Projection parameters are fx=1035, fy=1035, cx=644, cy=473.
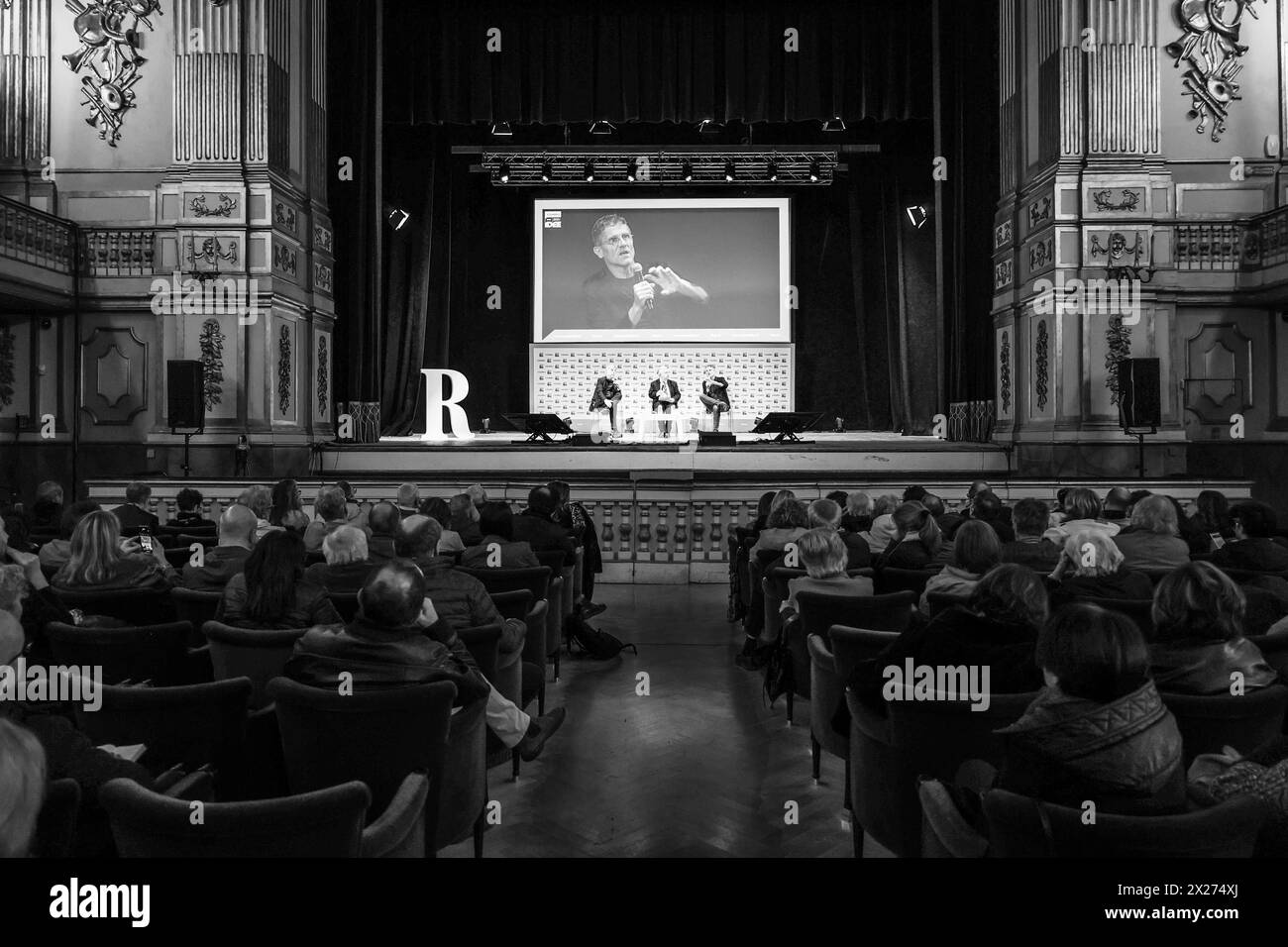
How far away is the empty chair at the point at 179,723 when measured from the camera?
228 cm

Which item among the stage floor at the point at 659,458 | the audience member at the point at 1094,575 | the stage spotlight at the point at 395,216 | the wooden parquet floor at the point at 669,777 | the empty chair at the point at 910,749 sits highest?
the stage spotlight at the point at 395,216

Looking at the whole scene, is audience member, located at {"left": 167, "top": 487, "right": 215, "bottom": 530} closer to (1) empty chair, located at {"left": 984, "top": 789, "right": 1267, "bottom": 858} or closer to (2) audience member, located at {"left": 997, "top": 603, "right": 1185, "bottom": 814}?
(2) audience member, located at {"left": 997, "top": 603, "right": 1185, "bottom": 814}

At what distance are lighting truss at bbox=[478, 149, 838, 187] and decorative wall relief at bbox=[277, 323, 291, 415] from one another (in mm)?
5134

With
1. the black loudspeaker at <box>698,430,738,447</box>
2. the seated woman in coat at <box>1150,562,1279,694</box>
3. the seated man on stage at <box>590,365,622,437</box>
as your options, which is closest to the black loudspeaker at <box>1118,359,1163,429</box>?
the black loudspeaker at <box>698,430,738,447</box>

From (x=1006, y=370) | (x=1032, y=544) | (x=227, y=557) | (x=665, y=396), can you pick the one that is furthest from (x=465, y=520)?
(x=665, y=396)

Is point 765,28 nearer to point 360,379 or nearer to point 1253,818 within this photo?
point 360,379

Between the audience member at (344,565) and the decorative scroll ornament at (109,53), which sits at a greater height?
the decorative scroll ornament at (109,53)

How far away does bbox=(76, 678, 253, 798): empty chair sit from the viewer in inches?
89.8

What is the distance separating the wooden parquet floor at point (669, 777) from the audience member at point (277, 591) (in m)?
0.83

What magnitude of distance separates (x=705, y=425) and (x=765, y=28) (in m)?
5.36

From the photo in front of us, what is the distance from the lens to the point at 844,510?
6.39 metres

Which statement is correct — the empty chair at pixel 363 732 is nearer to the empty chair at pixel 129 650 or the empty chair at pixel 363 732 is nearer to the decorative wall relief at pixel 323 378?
the empty chair at pixel 129 650

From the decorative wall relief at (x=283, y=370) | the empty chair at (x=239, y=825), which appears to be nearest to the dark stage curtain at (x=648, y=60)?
the decorative wall relief at (x=283, y=370)

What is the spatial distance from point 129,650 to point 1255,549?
3814mm
